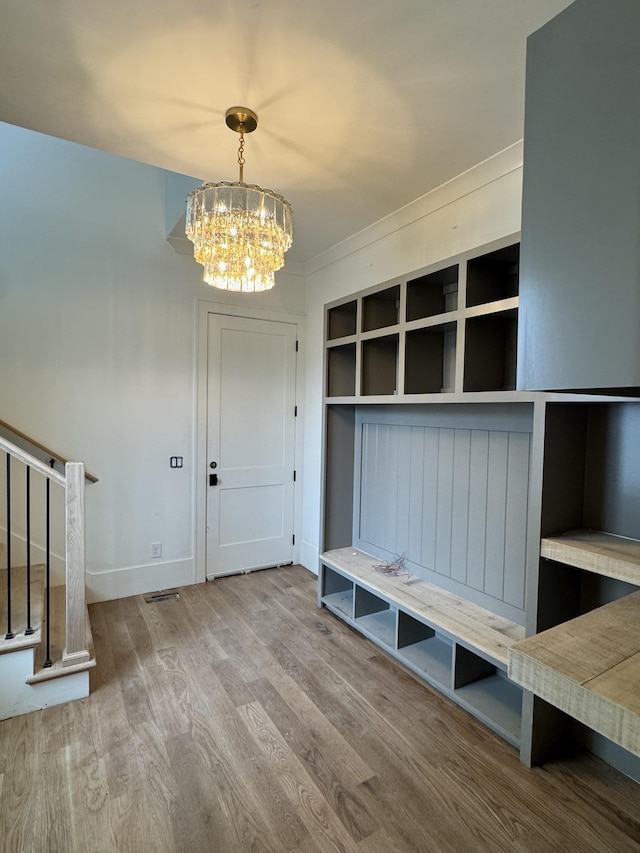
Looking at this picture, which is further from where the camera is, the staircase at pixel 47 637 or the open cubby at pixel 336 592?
the open cubby at pixel 336 592

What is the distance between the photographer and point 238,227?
1744 millimetres

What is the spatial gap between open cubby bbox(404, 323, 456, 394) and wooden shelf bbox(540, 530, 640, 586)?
3.56 ft

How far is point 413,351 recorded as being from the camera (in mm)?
2445

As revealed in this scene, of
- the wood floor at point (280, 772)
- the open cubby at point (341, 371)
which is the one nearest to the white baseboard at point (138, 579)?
the wood floor at point (280, 772)

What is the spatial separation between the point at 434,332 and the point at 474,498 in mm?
982

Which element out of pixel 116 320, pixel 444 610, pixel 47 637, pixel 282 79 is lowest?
pixel 47 637

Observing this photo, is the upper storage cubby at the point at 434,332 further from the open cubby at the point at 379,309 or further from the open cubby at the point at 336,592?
the open cubby at the point at 336,592

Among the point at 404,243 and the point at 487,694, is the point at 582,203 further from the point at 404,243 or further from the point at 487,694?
the point at 404,243

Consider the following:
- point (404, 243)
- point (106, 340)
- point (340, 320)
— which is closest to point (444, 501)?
point (340, 320)

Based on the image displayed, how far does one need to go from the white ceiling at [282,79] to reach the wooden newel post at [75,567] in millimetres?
1637

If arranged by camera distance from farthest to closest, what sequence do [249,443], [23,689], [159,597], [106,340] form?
[249,443], [159,597], [106,340], [23,689]

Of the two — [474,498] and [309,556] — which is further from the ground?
[474,498]

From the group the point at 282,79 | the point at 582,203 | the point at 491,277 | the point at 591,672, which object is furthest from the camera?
the point at 491,277

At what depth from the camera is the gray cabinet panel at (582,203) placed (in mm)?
541
